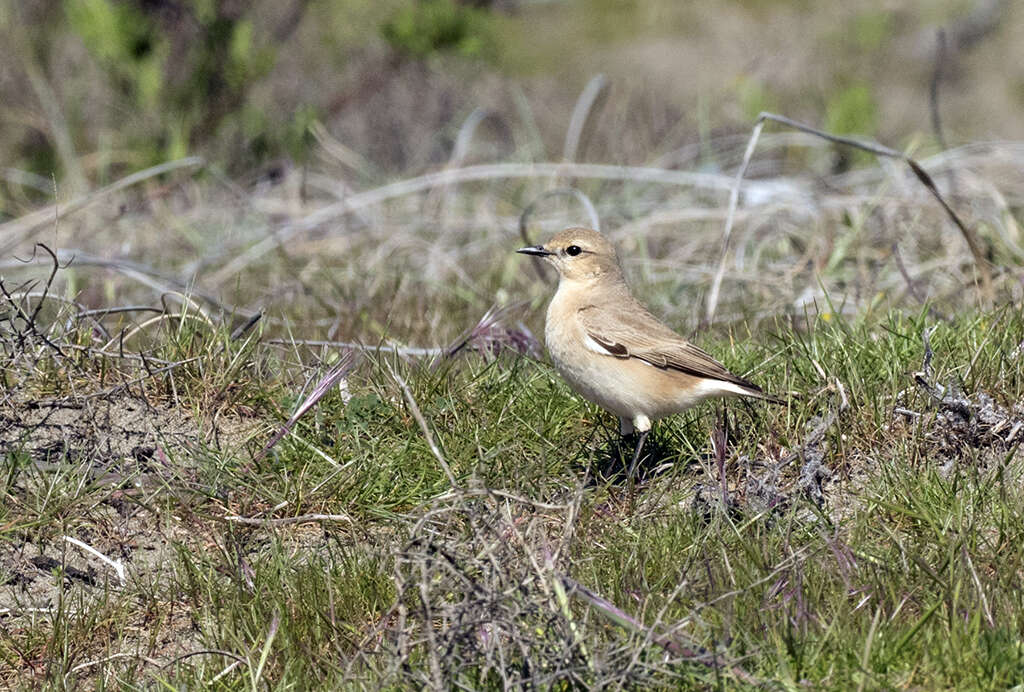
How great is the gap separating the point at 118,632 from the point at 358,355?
175 cm

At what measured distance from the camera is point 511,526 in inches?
125

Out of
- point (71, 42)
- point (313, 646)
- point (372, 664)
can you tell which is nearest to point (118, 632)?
point (313, 646)

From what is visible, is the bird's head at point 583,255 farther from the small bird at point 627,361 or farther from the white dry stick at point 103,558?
the white dry stick at point 103,558

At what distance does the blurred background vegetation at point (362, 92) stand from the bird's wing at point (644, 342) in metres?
4.42

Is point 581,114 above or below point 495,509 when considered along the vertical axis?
below

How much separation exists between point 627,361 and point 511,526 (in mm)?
1564

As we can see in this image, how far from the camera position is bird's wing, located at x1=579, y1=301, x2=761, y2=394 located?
4.60 m

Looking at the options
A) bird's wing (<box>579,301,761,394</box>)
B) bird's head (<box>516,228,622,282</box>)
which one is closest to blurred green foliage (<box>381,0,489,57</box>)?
bird's head (<box>516,228,622,282</box>)

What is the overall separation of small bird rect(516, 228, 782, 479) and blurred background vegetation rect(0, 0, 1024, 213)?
14.2 ft

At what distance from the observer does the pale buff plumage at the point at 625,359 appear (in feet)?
14.7

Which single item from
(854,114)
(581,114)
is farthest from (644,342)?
(854,114)

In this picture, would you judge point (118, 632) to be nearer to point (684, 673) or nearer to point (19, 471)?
point (19, 471)

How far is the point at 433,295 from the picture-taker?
7340 millimetres

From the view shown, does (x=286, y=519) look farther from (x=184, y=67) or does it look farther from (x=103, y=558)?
(x=184, y=67)
